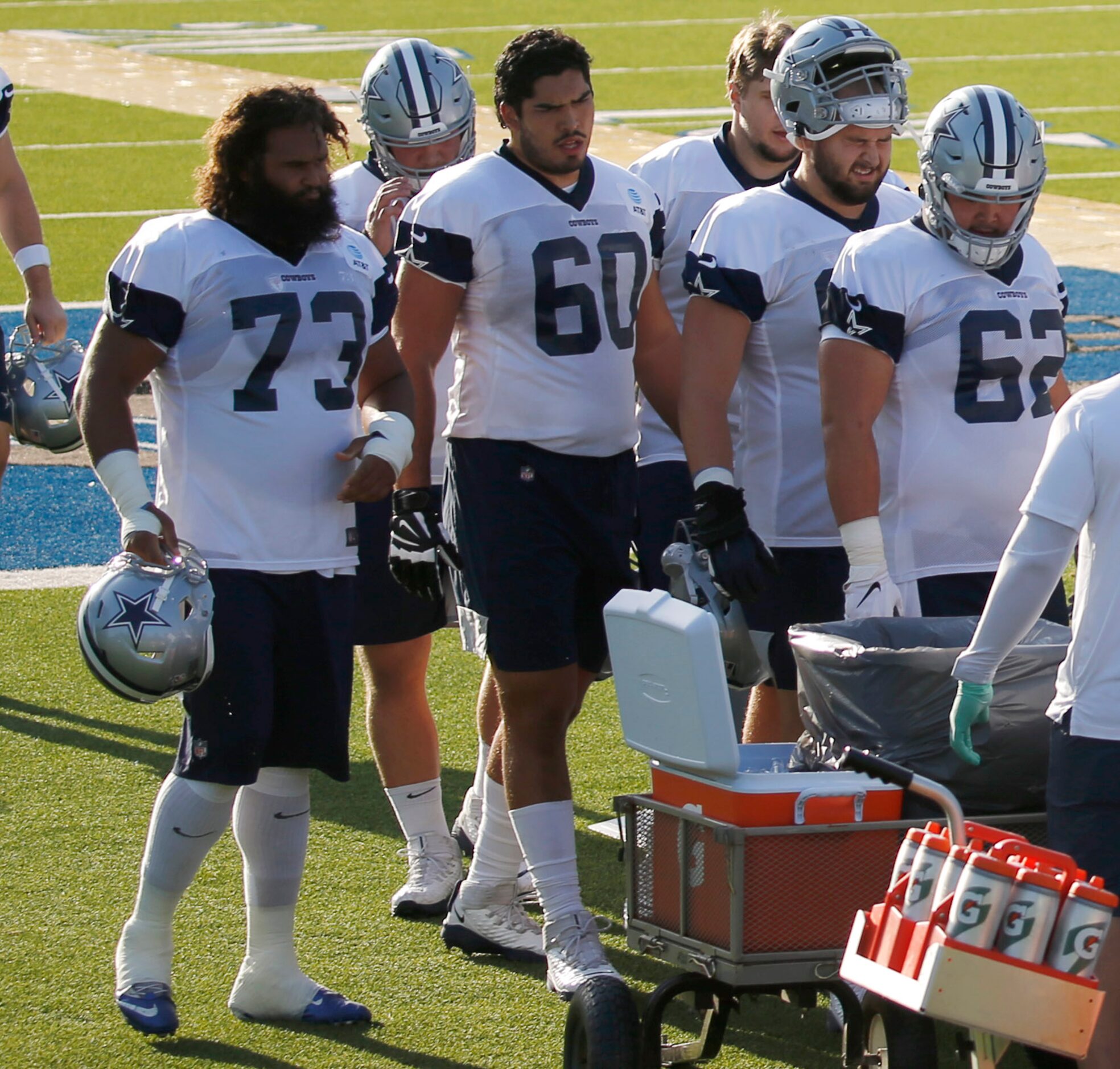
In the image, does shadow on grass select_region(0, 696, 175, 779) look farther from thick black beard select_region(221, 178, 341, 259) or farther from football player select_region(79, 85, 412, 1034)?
thick black beard select_region(221, 178, 341, 259)

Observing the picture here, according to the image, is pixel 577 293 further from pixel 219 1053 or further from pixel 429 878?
pixel 219 1053

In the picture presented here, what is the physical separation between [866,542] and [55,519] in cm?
505

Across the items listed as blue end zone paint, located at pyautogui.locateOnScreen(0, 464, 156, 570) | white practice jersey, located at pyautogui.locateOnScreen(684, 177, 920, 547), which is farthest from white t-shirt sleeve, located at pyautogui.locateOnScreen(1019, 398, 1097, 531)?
blue end zone paint, located at pyautogui.locateOnScreen(0, 464, 156, 570)

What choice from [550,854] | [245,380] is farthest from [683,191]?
[550,854]

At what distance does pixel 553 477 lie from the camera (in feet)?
14.2

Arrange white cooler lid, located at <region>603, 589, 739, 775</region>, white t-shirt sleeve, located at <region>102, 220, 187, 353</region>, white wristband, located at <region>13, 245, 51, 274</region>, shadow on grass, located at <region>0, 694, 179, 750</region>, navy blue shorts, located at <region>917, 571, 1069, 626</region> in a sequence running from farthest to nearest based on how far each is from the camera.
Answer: white wristband, located at <region>13, 245, 51, 274</region>
shadow on grass, located at <region>0, 694, 179, 750</region>
navy blue shorts, located at <region>917, 571, 1069, 626</region>
white t-shirt sleeve, located at <region>102, 220, 187, 353</region>
white cooler lid, located at <region>603, 589, 739, 775</region>

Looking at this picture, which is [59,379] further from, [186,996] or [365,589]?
[186,996]

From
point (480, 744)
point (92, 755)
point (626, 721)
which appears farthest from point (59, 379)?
point (626, 721)

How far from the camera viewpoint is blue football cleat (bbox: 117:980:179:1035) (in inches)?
158

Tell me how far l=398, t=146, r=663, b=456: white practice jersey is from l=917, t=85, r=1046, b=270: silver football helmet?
2.25ft

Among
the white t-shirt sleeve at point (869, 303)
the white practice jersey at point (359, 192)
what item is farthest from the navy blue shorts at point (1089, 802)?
the white practice jersey at point (359, 192)

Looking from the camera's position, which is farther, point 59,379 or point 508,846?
point 59,379

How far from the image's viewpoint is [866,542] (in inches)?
161

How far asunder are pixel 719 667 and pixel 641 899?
0.54 meters
